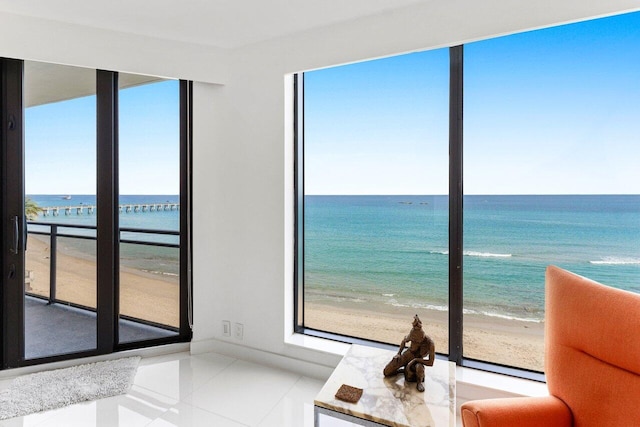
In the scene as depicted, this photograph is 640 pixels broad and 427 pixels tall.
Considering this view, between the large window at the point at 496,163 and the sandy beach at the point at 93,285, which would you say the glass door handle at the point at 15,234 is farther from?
the large window at the point at 496,163

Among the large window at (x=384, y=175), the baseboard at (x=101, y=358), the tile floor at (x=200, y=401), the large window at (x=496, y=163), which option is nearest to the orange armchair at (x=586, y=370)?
the large window at (x=496, y=163)

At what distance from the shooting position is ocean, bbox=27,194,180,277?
2.55 meters

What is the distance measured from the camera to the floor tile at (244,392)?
6.60ft

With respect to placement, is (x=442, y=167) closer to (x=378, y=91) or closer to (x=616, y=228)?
(x=616, y=228)

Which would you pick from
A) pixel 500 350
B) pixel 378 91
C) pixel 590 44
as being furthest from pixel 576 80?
pixel 500 350

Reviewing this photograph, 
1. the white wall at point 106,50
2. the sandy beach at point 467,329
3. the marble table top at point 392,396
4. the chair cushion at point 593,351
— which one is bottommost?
the sandy beach at point 467,329

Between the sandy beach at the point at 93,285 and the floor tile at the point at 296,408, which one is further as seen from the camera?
the sandy beach at the point at 93,285

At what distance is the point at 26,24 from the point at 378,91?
286 cm

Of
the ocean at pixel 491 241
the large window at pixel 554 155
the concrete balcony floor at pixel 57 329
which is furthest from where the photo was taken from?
the concrete balcony floor at pixel 57 329

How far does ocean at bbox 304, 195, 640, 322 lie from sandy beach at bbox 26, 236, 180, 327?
4.05 feet

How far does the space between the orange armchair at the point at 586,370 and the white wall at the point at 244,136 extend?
1.34 meters

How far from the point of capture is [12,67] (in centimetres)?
237

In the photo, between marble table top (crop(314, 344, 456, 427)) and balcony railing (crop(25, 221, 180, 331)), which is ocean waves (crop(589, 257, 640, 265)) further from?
balcony railing (crop(25, 221, 180, 331))

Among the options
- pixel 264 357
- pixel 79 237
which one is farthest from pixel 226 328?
pixel 79 237
